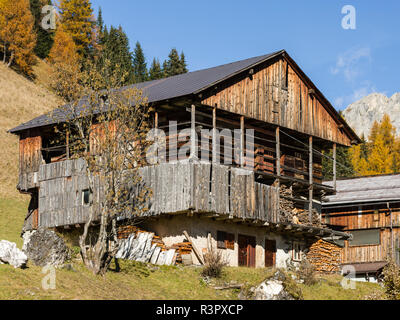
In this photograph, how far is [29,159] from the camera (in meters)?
Result: 43.7

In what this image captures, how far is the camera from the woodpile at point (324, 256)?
1661 inches

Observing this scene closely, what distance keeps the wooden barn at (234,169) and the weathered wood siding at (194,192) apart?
0.05 m

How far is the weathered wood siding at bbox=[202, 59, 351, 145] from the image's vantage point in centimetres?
3825

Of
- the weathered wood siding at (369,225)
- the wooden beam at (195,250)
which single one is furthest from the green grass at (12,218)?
the weathered wood siding at (369,225)

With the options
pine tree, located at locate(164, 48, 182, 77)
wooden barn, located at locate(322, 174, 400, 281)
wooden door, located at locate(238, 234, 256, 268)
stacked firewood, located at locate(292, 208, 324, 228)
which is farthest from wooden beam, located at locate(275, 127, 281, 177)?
pine tree, located at locate(164, 48, 182, 77)

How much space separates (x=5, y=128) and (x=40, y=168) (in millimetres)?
29807

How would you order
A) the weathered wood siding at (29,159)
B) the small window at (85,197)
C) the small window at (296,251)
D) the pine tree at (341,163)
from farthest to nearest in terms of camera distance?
the pine tree at (341,163) → the weathered wood siding at (29,159) → the small window at (296,251) → the small window at (85,197)

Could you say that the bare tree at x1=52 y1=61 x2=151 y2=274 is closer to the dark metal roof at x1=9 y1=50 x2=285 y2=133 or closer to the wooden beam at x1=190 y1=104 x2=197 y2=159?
the dark metal roof at x1=9 y1=50 x2=285 y2=133

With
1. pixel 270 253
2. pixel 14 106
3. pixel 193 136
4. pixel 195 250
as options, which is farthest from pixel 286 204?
pixel 14 106

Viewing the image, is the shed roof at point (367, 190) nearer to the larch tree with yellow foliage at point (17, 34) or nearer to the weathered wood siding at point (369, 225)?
the weathered wood siding at point (369, 225)

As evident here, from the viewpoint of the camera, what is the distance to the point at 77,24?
95.2 m

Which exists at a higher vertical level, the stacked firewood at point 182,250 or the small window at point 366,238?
the small window at point 366,238

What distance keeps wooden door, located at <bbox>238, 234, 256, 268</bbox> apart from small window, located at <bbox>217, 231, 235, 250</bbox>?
2.18 ft
